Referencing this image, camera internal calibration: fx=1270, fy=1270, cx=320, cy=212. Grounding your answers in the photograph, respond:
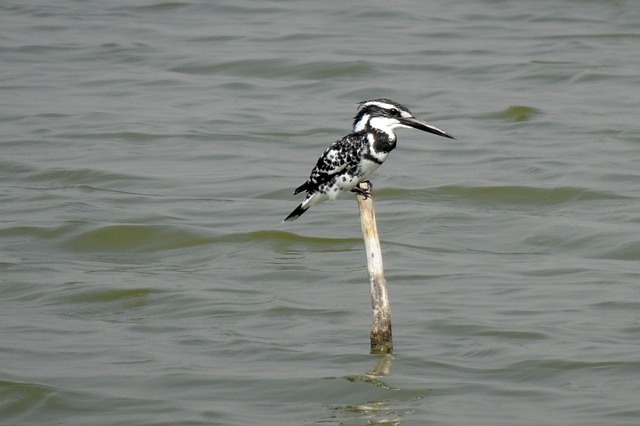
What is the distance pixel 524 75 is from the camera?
57.4 ft

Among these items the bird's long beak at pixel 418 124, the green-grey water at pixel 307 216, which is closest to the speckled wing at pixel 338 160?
the bird's long beak at pixel 418 124

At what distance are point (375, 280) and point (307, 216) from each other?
4700 millimetres

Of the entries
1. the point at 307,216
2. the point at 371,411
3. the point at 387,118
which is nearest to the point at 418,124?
the point at 387,118

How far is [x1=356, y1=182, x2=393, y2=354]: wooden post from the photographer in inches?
304

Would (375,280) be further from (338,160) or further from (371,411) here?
(338,160)

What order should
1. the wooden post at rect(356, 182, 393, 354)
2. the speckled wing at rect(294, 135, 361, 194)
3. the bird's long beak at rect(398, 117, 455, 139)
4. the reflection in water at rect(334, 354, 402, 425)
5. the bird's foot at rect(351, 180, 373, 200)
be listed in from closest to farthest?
the reflection in water at rect(334, 354, 402, 425), the wooden post at rect(356, 182, 393, 354), the bird's foot at rect(351, 180, 373, 200), the bird's long beak at rect(398, 117, 455, 139), the speckled wing at rect(294, 135, 361, 194)

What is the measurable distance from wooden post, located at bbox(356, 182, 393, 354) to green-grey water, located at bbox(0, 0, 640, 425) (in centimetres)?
22

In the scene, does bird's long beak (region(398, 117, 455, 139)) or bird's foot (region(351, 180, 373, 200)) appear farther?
bird's long beak (region(398, 117, 455, 139))

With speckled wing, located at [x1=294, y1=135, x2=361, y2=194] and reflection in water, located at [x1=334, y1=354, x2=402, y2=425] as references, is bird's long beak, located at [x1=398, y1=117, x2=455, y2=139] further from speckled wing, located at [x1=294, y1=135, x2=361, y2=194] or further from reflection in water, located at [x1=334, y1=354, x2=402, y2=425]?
reflection in water, located at [x1=334, y1=354, x2=402, y2=425]

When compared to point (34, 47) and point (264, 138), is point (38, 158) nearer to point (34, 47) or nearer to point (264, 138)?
point (264, 138)

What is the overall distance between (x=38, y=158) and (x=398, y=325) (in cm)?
674

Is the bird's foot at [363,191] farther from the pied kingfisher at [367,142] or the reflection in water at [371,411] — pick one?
the reflection in water at [371,411]

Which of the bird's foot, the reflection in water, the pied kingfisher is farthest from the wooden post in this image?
the reflection in water

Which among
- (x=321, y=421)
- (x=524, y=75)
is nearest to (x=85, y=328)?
(x=321, y=421)
